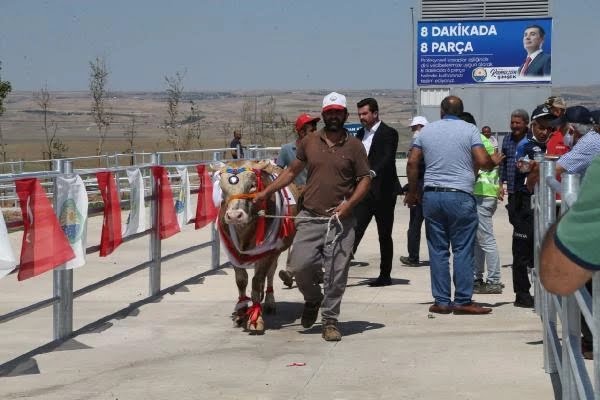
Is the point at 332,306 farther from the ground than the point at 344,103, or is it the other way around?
the point at 344,103

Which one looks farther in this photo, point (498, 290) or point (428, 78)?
point (428, 78)

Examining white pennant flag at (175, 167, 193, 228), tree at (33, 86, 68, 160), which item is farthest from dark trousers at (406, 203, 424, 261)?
tree at (33, 86, 68, 160)

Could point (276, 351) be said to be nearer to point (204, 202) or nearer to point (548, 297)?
point (548, 297)

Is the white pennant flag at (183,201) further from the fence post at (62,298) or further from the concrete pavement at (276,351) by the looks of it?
the fence post at (62,298)

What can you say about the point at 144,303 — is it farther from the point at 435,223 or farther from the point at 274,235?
the point at 435,223

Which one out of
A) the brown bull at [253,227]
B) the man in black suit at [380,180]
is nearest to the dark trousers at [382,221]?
the man in black suit at [380,180]

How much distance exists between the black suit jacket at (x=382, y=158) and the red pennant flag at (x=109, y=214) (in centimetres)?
307

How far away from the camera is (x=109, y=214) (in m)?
10.2

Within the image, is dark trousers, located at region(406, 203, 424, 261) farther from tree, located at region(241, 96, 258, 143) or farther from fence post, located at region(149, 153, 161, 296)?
tree, located at region(241, 96, 258, 143)

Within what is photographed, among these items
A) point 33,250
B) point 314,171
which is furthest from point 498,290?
point 33,250

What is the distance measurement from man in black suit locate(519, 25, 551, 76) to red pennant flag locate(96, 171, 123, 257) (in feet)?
95.8

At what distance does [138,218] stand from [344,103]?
2852 mm

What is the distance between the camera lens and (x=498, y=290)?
38.1ft

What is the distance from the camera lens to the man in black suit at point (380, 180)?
1214cm
